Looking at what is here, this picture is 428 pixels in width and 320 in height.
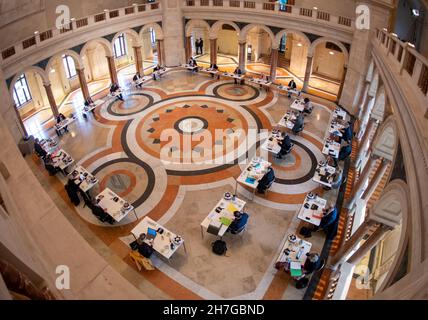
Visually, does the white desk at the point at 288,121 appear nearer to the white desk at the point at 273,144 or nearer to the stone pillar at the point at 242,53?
the white desk at the point at 273,144

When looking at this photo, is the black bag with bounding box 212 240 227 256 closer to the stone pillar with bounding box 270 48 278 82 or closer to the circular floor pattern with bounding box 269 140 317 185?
the circular floor pattern with bounding box 269 140 317 185

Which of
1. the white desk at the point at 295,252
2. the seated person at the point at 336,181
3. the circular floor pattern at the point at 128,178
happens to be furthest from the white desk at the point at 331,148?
the circular floor pattern at the point at 128,178

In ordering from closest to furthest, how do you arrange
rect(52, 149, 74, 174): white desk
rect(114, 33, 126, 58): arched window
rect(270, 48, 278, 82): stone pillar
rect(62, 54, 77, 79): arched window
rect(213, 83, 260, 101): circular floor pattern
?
rect(52, 149, 74, 174): white desk
rect(213, 83, 260, 101): circular floor pattern
rect(270, 48, 278, 82): stone pillar
rect(62, 54, 77, 79): arched window
rect(114, 33, 126, 58): arched window

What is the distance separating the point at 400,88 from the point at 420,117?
2.30 m

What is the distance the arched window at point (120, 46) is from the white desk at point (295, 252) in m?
22.0

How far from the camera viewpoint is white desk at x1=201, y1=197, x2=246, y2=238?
1069 centimetres

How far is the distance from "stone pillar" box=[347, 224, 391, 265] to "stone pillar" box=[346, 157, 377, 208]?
2678mm

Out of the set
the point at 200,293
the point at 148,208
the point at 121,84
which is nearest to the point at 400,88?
the point at 200,293

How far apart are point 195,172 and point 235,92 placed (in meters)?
8.57

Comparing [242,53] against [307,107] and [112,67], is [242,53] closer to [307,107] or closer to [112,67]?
[307,107]

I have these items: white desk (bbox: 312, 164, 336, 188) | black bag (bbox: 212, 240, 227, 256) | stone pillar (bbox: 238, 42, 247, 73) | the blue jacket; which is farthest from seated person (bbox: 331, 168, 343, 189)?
stone pillar (bbox: 238, 42, 247, 73)

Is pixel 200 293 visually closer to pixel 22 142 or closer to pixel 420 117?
pixel 420 117

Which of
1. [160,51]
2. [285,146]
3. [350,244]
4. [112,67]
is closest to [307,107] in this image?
[285,146]

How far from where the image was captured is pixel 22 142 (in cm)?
1547
